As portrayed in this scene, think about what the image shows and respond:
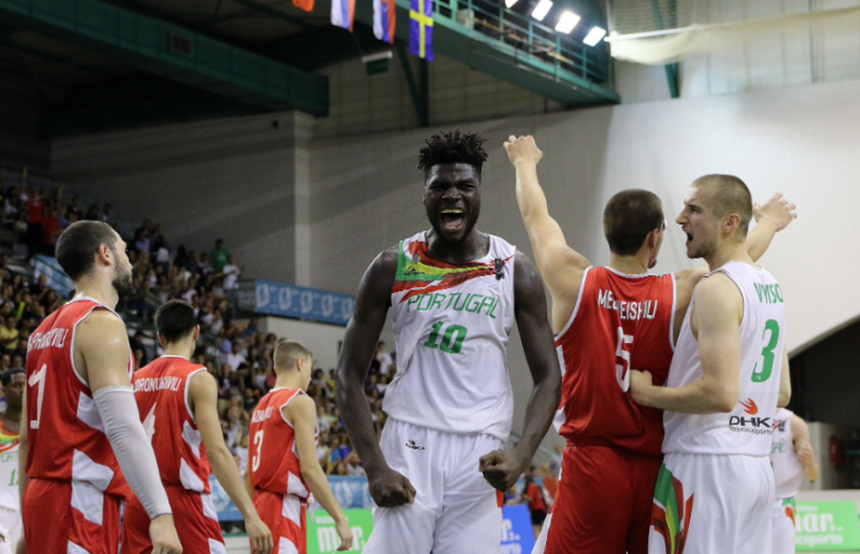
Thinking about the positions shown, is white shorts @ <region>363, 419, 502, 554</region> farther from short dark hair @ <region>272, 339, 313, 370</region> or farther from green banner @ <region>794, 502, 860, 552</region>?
green banner @ <region>794, 502, 860, 552</region>

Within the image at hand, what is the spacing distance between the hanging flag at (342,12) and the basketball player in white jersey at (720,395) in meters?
11.6

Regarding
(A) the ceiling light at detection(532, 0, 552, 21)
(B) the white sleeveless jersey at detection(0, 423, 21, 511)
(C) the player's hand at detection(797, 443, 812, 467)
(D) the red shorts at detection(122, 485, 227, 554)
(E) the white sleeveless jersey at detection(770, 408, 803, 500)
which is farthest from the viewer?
(A) the ceiling light at detection(532, 0, 552, 21)

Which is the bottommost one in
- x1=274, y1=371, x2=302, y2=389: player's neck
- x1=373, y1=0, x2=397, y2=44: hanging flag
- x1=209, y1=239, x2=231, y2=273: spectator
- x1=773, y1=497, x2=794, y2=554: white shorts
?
x1=773, y1=497, x2=794, y2=554: white shorts

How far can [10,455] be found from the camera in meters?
7.97

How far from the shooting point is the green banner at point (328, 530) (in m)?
11.0

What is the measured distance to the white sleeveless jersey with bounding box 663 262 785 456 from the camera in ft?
14.7

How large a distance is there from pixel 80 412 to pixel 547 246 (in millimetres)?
2234

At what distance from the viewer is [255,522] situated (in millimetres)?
6090

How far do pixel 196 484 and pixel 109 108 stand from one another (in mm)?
23661

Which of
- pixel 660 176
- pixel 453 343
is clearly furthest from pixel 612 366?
pixel 660 176

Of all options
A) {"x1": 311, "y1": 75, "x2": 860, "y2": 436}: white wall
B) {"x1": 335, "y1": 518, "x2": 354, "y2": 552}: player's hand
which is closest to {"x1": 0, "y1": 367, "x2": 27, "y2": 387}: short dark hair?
{"x1": 335, "y1": 518, "x2": 354, "y2": 552}: player's hand

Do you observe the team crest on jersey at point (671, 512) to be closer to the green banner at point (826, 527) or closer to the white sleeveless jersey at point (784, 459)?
the white sleeveless jersey at point (784, 459)

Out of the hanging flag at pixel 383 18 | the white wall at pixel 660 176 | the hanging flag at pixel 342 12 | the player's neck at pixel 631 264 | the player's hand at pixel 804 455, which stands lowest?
the player's hand at pixel 804 455

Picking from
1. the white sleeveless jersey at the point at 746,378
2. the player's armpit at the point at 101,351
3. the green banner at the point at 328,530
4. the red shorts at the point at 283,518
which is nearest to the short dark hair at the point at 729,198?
the white sleeveless jersey at the point at 746,378
